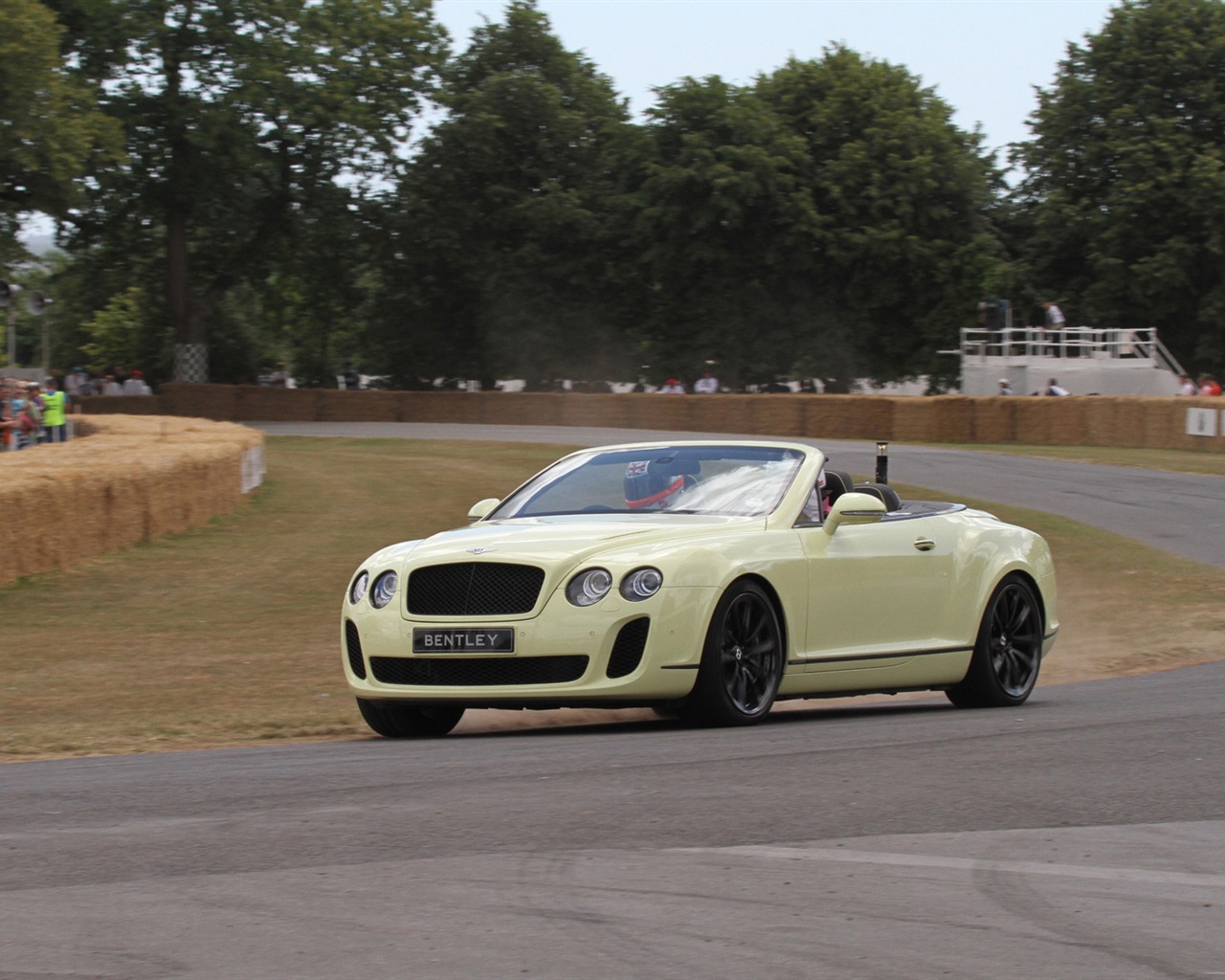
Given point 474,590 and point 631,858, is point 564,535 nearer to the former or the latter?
point 474,590

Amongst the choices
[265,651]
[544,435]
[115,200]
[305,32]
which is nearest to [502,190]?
[305,32]

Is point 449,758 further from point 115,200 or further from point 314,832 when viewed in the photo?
point 115,200

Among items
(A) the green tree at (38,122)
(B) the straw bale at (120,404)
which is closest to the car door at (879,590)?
(A) the green tree at (38,122)

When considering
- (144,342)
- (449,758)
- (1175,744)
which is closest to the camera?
(449,758)

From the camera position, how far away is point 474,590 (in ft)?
26.4

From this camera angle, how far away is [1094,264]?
58.7 m

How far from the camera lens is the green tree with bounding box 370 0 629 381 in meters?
62.0

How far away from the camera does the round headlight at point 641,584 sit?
788 centimetres

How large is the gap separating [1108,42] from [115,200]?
107 feet

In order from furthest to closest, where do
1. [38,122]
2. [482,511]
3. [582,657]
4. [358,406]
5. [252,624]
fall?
[358,406]
[38,122]
[252,624]
[482,511]
[582,657]

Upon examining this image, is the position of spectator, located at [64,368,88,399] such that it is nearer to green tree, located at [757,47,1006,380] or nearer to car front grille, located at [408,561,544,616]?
green tree, located at [757,47,1006,380]

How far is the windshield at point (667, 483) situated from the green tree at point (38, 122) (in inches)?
1612

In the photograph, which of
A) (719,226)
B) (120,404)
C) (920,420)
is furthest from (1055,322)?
(120,404)

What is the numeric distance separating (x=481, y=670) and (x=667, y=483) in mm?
1669
